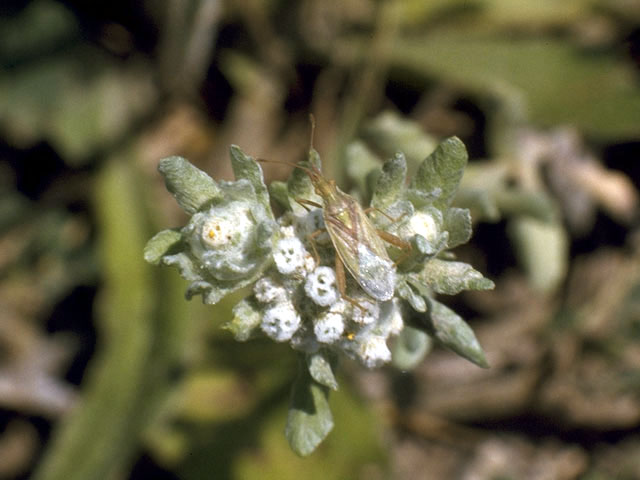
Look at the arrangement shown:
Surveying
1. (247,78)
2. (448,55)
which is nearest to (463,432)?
(448,55)

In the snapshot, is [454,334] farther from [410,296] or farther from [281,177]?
[281,177]

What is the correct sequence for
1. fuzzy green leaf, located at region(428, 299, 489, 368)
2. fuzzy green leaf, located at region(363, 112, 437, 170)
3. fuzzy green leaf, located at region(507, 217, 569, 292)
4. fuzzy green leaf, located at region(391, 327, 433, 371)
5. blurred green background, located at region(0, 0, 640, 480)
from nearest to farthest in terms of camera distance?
fuzzy green leaf, located at region(428, 299, 489, 368)
fuzzy green leaf, located at region(391, 327, 433, 371)
fuzzy green leaf, located at region(363, 112, 437, 170)
fuzzy green leaf, located at region(507, 217, 569, 292)
blurred green background, located at region(0, 0, 640, 480)

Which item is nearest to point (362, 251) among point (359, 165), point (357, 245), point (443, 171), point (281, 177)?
point (357, 245)

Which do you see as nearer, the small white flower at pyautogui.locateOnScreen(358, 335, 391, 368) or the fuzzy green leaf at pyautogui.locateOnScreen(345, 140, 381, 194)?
the small white flower at pyautogui.locateOnScreen(358, 335, 391, 368)

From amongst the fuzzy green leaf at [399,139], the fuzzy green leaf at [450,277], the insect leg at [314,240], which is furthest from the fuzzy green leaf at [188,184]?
the fuzzy green leaf at [399,139]

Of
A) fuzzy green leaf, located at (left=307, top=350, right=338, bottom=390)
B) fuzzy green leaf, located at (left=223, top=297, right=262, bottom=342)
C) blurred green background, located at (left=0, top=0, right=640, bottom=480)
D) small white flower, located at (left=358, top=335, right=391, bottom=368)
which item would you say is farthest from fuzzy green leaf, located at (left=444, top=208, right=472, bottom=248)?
blurred green background, located at (left=0, top=0, right=640, bottom=480)

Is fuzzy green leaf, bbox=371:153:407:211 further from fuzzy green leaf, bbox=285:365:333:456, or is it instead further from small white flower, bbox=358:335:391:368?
fuzzy green leaf, bbox=285:365:333:456
